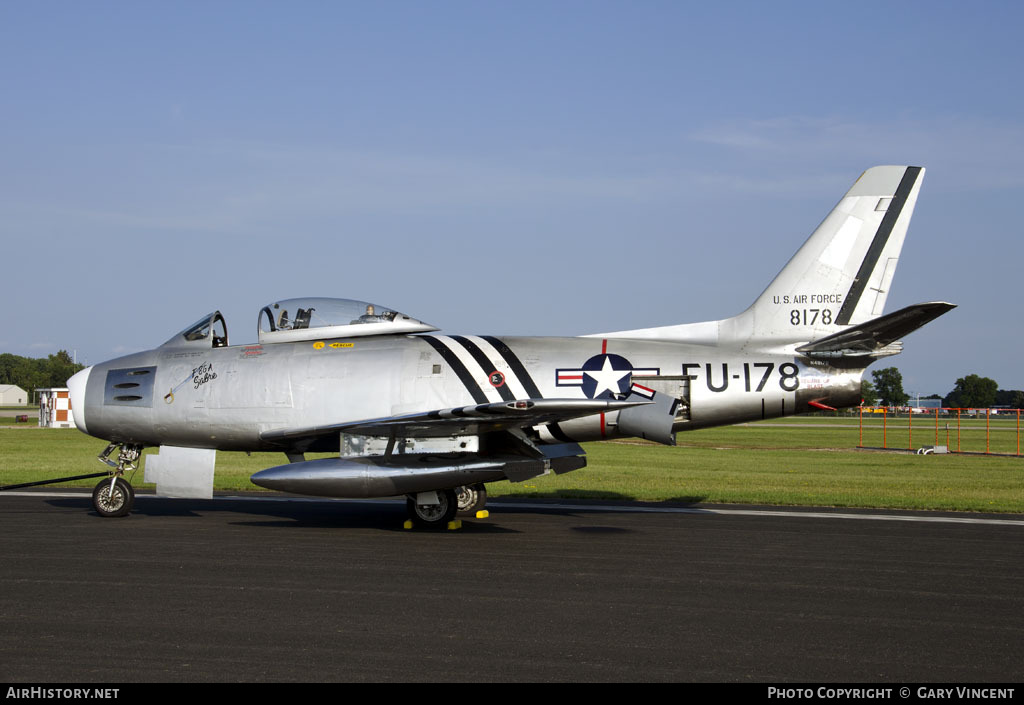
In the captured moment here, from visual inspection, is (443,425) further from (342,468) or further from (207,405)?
(207,405)

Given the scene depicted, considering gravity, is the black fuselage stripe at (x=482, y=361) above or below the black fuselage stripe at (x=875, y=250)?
below

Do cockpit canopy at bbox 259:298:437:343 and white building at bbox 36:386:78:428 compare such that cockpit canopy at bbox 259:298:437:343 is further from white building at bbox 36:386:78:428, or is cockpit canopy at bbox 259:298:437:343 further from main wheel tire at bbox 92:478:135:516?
white building at bbox 36:386:78:428

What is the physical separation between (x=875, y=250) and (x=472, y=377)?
6.85 m

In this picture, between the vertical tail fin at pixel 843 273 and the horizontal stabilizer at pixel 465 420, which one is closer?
the horizontal stabilizer at pixel 465 420

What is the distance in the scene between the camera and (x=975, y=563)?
10844mm

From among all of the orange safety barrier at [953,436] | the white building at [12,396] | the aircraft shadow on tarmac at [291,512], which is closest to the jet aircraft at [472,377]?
the aircraft shadow on tarmac at [291,512]

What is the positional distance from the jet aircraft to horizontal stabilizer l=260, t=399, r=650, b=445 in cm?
5

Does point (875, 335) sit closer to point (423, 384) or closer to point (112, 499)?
point (423, 384)

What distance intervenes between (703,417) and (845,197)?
4464mm

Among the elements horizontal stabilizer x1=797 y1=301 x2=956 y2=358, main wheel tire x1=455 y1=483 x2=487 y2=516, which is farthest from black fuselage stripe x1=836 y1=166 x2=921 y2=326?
main wheel tire x1=455 y1=483 x2=487 y2=516

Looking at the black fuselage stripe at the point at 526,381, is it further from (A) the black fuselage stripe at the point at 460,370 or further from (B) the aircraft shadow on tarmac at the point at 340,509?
(B) the aircraft shadow on tarmac at the point at 340,509

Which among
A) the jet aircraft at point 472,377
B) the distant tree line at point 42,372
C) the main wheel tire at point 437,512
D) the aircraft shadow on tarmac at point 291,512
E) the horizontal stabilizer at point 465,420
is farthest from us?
the distant tree line at point 42,372

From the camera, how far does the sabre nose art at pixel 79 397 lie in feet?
49.7

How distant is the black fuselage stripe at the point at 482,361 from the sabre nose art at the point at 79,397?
6.30 meters
